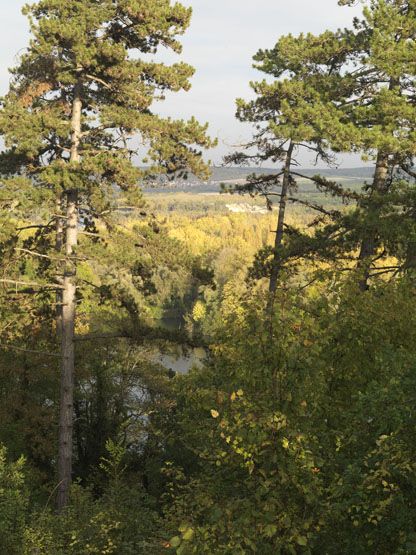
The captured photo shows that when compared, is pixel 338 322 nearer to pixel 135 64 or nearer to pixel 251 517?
pixel 251 517

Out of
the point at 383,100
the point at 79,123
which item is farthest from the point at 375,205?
the point at 79,123

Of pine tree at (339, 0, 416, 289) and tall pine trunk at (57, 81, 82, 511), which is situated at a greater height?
pine tree at (339, 0, 416, 289)

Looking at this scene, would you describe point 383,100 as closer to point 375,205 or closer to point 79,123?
point 375,205

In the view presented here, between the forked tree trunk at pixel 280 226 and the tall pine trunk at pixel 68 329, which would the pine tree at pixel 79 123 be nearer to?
the tall pine trunk at pixel 68 329

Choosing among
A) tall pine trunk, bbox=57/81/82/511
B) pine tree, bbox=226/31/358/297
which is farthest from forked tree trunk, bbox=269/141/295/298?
tall pine trunk, bbox=57/81/82/511

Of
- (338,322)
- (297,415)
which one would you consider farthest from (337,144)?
(297,415)

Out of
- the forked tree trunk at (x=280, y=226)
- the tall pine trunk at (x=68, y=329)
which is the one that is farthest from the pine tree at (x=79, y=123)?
the forked tree trunk at (x=280, y=226)

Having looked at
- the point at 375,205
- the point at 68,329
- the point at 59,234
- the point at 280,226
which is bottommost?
the point at 68,329

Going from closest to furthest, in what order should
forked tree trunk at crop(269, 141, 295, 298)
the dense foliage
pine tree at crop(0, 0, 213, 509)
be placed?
1. the dense foliage
2. pine tree at crop(0, 0, 213, 509)
3. forked tree trunk at crop(269, 141, 295, 298)

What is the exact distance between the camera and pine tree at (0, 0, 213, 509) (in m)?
12.2

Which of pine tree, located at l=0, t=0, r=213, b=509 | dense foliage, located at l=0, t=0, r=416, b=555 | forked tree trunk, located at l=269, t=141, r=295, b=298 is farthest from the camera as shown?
forked tree trunk, located at l=269, t=141, r=295, b=298

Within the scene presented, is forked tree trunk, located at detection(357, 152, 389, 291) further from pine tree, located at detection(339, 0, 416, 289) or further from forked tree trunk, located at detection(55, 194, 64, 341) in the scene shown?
forked tree trunk, located at detection(55, 194, 64, 341)

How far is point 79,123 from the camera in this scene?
1352 centimetres

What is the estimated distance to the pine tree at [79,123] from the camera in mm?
12180
